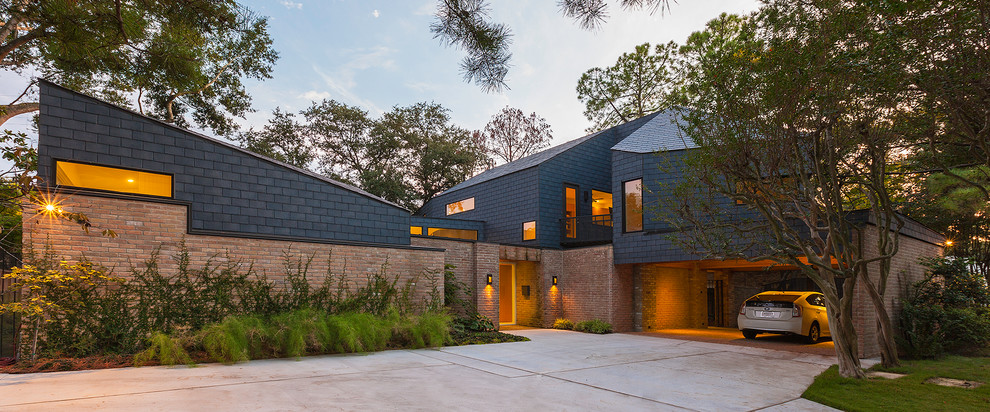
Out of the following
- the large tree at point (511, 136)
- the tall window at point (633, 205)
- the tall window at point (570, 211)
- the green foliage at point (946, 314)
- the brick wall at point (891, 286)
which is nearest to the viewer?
the green foliage at point (946, 314)

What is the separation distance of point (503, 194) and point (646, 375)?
440 inches

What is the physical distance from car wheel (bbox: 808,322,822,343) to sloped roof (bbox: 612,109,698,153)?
5.10 metres

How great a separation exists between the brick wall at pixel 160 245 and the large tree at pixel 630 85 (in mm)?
19257

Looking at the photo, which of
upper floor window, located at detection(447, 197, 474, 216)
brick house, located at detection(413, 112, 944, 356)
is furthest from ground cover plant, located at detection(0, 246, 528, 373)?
upper floor window, located at detection(447, 197, 474, 216)

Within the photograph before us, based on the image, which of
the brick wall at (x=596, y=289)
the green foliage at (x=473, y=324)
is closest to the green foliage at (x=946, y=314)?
the brick wall at (x=596, y=289)

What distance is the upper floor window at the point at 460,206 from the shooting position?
19516 mm

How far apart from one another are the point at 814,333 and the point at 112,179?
48.0 ft

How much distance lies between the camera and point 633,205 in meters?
14.0

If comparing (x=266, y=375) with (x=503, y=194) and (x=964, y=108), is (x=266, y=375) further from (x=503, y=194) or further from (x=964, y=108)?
(x=503, y=194)

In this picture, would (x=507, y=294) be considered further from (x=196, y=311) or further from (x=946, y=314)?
(x=946, y=314)

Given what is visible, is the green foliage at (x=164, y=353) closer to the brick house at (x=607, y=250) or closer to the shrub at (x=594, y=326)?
the brick house at (x=607, y=250)

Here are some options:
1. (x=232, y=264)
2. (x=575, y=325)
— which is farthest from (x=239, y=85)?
(x=575, y=325)

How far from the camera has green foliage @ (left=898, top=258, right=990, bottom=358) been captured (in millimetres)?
9328

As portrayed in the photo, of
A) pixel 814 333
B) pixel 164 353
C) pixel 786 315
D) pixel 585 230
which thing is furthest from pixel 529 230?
pixel 164 353
